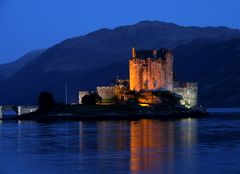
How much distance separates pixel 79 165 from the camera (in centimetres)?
4100

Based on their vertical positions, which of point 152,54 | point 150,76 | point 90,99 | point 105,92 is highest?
point 152,54

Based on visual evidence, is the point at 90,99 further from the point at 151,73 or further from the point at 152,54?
the point at 152,54

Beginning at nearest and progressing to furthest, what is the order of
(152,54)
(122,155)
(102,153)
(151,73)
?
(122,155) < (102,153) < (151,73) < (152,54)

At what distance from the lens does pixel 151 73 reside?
124625mm

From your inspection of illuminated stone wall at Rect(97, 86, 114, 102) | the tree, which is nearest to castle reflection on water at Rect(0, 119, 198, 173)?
the tree

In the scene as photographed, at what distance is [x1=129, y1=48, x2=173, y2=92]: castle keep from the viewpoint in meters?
125

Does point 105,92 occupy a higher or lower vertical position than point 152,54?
lower

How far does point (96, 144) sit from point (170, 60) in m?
71.0

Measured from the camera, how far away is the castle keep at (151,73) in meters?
125

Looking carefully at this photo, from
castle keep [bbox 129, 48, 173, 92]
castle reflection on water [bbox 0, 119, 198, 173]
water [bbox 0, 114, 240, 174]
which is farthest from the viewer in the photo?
castle keep [bbox 129, 48, 173, 92]

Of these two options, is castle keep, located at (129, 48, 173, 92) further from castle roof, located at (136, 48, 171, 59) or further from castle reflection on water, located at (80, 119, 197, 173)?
castle reflection on water, located at (80, 119, 197, 173)

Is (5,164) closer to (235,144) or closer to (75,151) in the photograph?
(75,151)

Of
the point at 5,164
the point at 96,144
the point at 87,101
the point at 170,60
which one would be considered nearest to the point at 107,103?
the point at 87,101

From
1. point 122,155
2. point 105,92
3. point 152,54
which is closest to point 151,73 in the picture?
point 152,54
